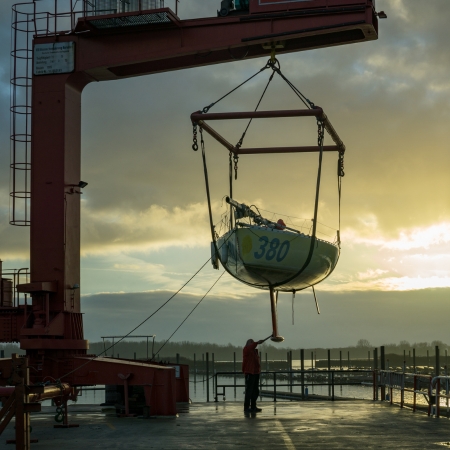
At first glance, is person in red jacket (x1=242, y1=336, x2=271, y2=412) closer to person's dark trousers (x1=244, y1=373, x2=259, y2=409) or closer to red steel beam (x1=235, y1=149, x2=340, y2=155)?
person's dark trousers (x1=244, y1=373, x2=259, y2=409)

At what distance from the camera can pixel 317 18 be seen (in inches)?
698

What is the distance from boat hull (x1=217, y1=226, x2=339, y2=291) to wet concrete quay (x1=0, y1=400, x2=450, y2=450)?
301cm

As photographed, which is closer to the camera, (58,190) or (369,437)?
(369,437)

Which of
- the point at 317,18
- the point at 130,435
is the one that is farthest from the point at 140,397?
the point at 317,18

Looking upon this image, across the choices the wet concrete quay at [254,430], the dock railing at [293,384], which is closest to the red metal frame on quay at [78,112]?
the wet concrete quay at [254,430]

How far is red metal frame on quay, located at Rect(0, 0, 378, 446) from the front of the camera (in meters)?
18.0

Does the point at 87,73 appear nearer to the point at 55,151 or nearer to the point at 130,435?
the point at 55,151

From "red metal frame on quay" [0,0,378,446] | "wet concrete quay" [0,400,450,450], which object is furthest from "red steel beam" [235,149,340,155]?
"wet concrete quay" [0,400,450,450]

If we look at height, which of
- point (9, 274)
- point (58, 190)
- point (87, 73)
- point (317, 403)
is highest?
point (87, 73)

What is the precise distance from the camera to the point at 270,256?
1627cm

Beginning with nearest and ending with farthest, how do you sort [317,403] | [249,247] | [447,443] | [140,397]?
1. [447,443]
2. [249,247]
3. [140,397]
4. [317,403]

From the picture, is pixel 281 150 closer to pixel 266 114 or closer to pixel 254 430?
pixel 266 114

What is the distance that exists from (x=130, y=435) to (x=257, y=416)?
4765mm

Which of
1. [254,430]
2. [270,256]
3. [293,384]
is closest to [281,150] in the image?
[270,256]
